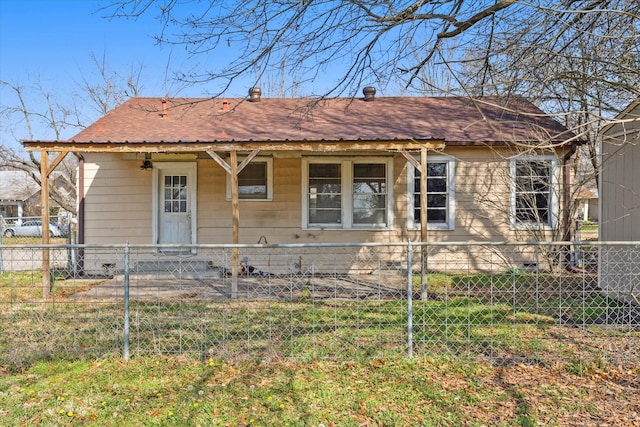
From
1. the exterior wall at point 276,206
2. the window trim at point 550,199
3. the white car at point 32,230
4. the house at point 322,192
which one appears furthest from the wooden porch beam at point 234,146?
the white car at point 32,230

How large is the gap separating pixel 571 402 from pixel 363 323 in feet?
8.45

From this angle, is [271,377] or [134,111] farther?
[134,111]

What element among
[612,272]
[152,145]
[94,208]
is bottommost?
[612,272]

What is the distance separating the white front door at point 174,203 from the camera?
9586mm

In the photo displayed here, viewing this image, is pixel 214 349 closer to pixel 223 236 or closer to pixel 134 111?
pixel 223 236

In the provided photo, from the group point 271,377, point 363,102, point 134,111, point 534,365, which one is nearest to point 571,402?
point 534,365

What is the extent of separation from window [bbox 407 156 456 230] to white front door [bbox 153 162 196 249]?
15.9 feet

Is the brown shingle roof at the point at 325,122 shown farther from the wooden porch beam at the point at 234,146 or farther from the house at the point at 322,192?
the wooden porch beam at the point at 234,146

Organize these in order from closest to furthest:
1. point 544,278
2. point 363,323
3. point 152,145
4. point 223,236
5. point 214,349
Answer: point 214,349 → point 363,323 → point 152,145 → point 544,278 → point 223,236

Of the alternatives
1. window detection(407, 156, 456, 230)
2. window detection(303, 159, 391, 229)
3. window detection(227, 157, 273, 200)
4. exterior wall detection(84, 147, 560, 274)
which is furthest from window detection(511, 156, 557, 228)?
window detection(227, 157, 273, 200)

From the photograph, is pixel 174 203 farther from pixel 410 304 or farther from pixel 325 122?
pixel 410 304

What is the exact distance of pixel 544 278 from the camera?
8.46 meters

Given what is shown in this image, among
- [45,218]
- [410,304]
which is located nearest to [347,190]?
[410,304]

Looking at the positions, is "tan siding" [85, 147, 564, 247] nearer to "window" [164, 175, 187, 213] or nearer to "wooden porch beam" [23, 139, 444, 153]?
"window" [164, 175, 187, 213]
